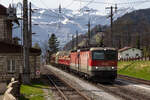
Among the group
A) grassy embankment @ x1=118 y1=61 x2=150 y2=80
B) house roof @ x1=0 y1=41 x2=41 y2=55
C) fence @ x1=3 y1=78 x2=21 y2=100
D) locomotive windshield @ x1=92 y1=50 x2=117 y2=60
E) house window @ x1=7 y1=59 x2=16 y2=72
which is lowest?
grassy embankment @ x1=118 y1=61 x2=150 y2=80

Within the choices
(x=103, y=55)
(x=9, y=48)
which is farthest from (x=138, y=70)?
(x=9, y=48)

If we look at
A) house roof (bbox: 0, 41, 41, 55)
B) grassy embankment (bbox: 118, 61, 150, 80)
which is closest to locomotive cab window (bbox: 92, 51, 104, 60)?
house roof (bbox: 0, 41, 41, 55)

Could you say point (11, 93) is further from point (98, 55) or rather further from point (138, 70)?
point (138, 70)

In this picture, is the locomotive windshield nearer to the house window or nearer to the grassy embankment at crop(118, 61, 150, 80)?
the house window

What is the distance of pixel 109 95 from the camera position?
16.9 metres

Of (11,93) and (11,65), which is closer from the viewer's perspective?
(11,93)

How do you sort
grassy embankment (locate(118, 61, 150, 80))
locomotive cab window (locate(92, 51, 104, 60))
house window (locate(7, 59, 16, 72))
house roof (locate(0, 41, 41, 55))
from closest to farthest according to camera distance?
1. locomotive cab window (locate(92, 51, 104, 60))
2. house roof (locate(0, 41, 41, 55))
3. house window (locate(7, 59, 16, 72))
4. grassy embankment (locate(118, 61, 150, 80))

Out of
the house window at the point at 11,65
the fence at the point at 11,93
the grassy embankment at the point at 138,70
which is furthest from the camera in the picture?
the grassy embankment at the point at 138,70

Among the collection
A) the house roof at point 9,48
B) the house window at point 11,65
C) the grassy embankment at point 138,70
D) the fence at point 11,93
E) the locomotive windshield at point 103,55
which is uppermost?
the house roof at point 9,48

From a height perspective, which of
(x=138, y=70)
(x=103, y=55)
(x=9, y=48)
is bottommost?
(x=138, y=70)

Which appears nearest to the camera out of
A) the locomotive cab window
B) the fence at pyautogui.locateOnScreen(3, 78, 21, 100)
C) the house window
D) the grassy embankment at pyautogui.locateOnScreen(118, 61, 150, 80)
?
the fence at pyautogui.locateOnScreen(3, 78, 21, 100)

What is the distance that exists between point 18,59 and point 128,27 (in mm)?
121397

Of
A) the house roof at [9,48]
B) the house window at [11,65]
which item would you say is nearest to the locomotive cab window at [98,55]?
the house roof at [9,48]

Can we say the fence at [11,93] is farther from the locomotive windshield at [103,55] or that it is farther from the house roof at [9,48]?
the house roof at [9,48]
